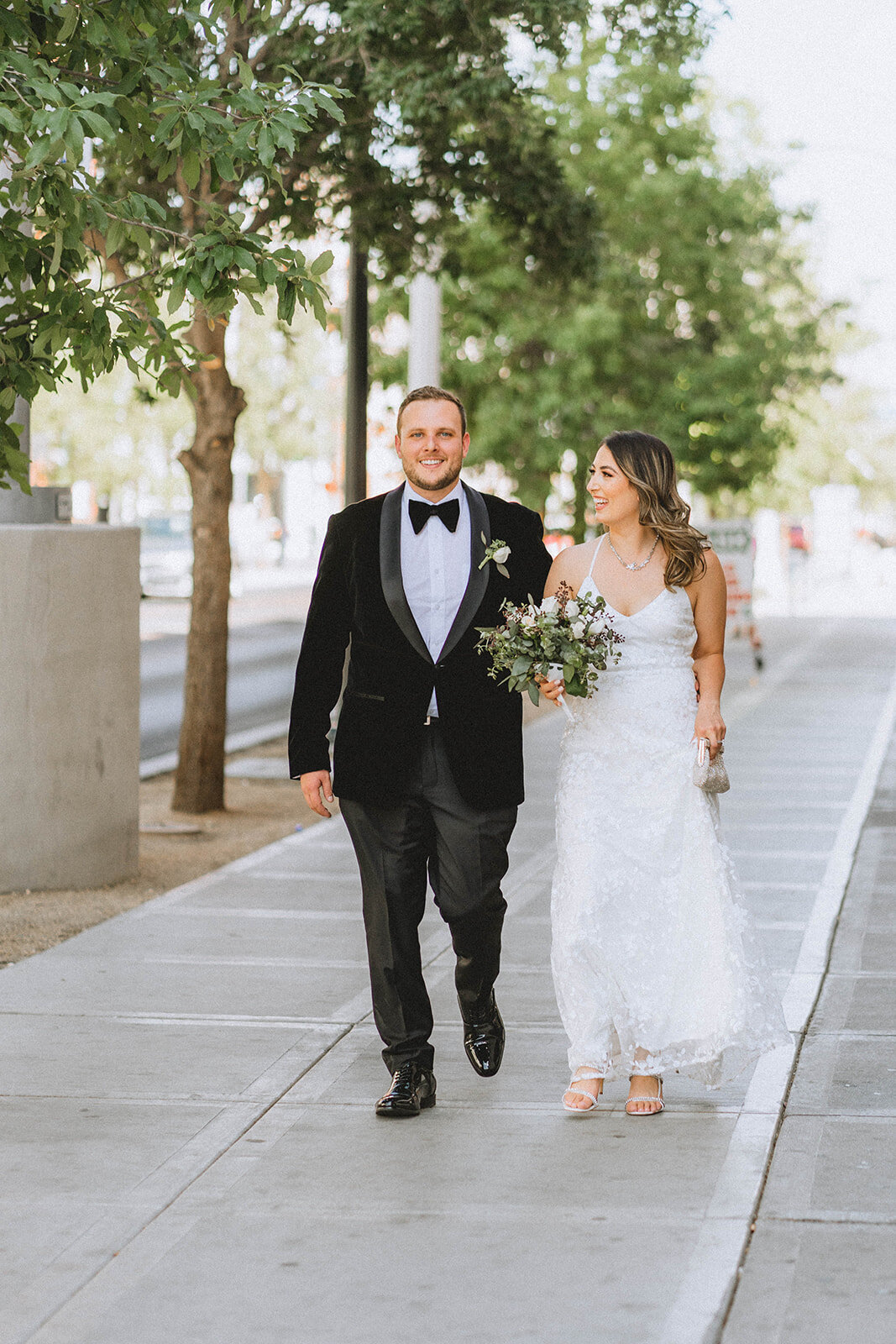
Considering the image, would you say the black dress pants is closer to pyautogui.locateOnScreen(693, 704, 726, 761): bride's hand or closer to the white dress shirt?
the white dress shirt

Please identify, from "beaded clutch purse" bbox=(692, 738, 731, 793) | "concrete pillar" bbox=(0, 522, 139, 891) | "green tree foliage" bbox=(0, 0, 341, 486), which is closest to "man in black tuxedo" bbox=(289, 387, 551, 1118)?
"beaded clutch purse" bbox=(692, 738, 731, 793)

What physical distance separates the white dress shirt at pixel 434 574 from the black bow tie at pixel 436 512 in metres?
0.01

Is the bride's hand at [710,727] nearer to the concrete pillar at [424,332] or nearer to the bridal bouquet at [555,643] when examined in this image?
the bridal bouquet at [555,643]

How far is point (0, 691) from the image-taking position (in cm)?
845

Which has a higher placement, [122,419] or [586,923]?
[122,419]

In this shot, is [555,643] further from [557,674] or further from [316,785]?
[316,785]

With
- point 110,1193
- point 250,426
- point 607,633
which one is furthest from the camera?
point 250,426

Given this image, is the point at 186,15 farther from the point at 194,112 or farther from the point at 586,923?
the point at 586,923

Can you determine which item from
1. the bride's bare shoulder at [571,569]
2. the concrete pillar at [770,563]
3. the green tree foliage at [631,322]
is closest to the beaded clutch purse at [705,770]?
the bride's bare shoulder at [571,569]

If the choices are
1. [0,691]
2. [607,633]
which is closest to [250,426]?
[0,691]

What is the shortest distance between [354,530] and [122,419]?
4848cm

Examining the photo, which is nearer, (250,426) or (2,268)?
(2,268)

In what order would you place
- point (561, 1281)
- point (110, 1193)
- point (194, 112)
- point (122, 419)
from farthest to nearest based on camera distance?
point (122, 419), point (194, 112), point (110, 1193), point (561, 1281)

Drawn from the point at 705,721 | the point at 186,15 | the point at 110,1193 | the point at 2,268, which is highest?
the point at 186,15
